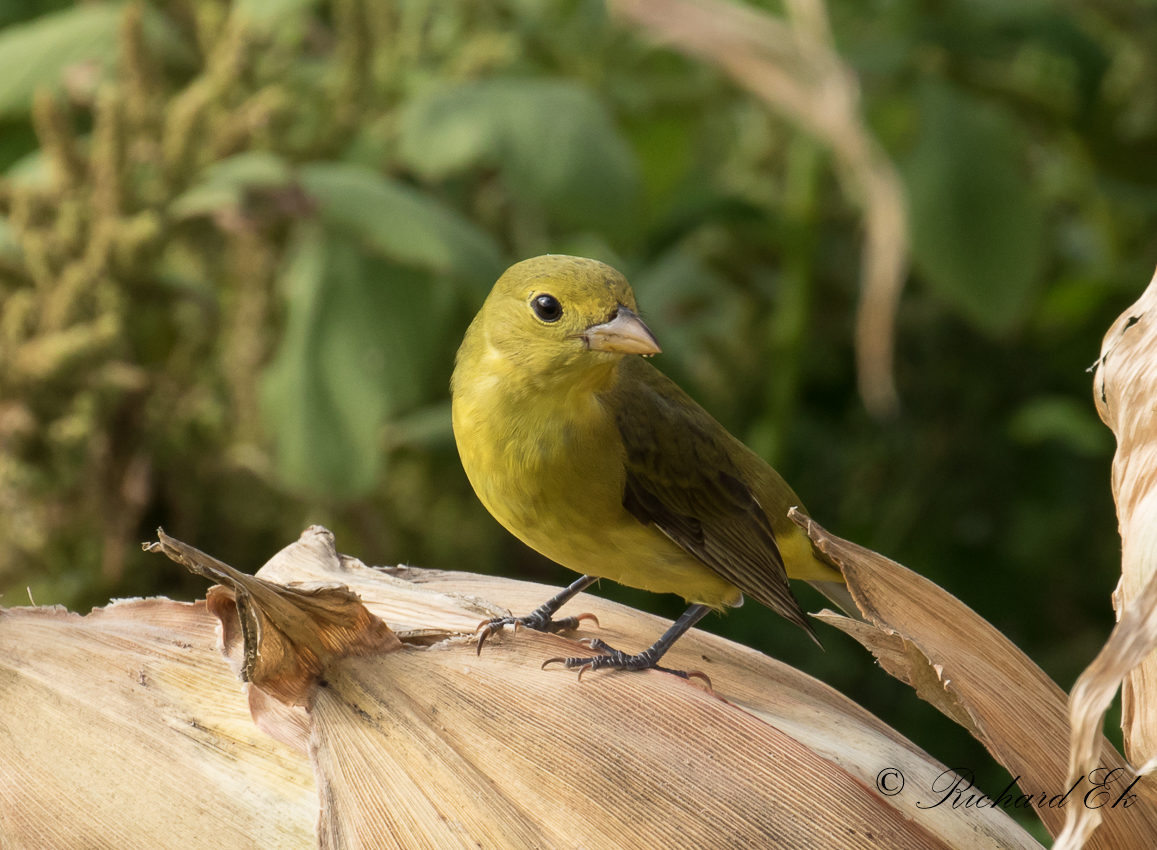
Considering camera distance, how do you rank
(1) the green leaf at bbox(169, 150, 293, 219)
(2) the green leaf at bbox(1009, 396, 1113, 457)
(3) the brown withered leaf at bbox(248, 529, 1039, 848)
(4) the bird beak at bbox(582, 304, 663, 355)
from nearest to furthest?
(3) the brown withered leaf at bbox(248, 529, 1039, 848), (4) the bird beak at bbox(582, 304, 663, 355), (1) the green leaf at bbox(169, 150, 293, 219), (2) the green leaf at bbox(1009, 396, 1113, 457)

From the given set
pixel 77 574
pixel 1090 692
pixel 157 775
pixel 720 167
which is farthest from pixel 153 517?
pixel 720 167

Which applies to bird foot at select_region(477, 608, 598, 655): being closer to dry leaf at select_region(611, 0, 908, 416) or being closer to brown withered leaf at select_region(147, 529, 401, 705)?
brown withered leaf at select_region(147, 529, 401, 705)

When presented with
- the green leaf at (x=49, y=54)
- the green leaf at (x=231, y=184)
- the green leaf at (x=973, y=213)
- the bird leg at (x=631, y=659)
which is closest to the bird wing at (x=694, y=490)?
the bird leg at (x=631, y=659)

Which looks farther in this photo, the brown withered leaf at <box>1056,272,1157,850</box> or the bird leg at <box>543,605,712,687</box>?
the bird leg at <box>543,605,712,687</box>

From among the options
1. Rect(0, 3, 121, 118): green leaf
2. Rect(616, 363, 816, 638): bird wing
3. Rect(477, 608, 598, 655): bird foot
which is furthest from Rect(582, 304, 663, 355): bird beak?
Rect(0, 3, 121, 118): green leaf

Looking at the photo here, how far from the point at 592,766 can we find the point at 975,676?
0.28 meters

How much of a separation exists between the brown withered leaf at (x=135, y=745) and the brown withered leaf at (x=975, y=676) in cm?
42

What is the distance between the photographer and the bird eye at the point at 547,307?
134 centimetres

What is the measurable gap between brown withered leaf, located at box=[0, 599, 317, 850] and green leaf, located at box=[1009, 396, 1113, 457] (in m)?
2.23

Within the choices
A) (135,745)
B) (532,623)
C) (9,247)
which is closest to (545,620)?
(532,623)

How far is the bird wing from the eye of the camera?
4.73ft

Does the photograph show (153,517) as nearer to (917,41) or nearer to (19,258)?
(19,258)

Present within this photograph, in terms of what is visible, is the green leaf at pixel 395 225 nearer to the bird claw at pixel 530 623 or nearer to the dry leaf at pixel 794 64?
the bird claw at pixel 530 623

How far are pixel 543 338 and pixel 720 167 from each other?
248 cm
